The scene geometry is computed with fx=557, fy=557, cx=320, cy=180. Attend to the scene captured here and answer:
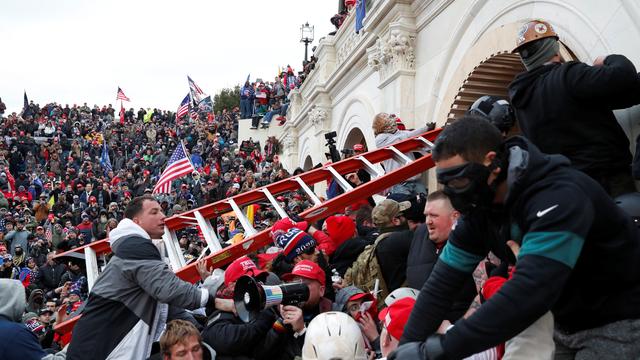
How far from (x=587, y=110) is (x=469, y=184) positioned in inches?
72.3

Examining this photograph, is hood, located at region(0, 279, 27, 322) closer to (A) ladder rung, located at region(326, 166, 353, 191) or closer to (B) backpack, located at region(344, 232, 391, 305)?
(B) backpack, located at region(344, 232, 391, 305)

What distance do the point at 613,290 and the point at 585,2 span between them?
172 inches

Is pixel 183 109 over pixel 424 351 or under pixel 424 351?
over

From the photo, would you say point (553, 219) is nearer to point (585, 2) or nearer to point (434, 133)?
point (585, 2)

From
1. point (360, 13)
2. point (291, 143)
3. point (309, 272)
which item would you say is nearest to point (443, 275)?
point (309, 272)

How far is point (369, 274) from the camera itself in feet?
15.1

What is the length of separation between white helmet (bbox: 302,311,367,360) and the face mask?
4.13 ft

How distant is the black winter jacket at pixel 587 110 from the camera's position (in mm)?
3391

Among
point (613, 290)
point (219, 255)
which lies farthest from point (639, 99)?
point (219, 255)

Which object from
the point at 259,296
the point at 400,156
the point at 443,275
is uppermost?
the point at 400,156

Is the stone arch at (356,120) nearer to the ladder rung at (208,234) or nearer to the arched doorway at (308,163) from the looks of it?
the arched doorway at (308,163)

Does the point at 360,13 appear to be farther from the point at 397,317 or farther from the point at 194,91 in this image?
the point at 194,91

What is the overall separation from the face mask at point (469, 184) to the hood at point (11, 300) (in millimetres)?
3457

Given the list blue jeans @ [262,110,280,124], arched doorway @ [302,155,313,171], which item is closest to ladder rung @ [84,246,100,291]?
arched doorway @ [302,155,313,171]
